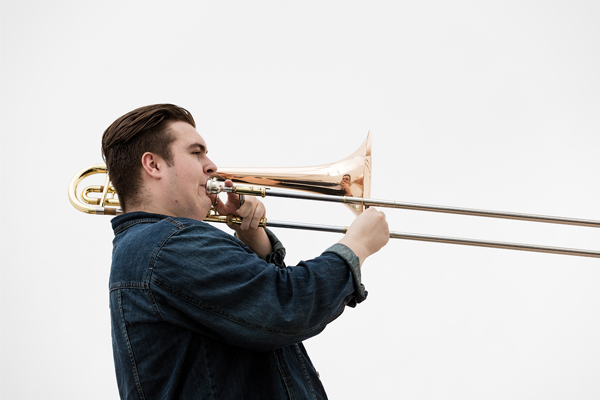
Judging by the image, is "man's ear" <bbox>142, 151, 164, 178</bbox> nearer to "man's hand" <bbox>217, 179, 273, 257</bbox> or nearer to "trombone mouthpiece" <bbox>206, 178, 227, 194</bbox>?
"trombone mouthpiece" <bbox>206, 178, 227, 194</bbox>

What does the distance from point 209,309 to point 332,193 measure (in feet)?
2.78

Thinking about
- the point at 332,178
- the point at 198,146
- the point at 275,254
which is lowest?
the point at 275,254

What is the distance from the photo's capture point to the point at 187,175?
61.7 inches

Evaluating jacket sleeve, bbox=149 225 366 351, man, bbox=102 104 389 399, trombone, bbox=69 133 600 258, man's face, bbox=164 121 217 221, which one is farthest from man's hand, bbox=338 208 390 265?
man's face, bbox=164 121 217 221

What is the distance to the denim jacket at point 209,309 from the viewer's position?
1233 mm

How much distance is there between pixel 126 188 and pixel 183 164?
18 cm

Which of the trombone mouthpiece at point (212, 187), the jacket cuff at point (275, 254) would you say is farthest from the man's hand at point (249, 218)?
the trombone mouthpiece at point (212, 187)

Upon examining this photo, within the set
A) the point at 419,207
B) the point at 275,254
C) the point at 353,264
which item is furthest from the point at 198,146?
the point at 419,207

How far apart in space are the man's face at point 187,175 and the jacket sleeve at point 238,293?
266 millimetres

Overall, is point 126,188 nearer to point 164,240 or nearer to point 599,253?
point 164,240

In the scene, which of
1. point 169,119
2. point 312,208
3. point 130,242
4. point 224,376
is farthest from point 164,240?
point 312,208

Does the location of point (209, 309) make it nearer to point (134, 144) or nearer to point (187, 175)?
point (187, 175)

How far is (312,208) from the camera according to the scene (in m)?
3.55

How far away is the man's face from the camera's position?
155cm
